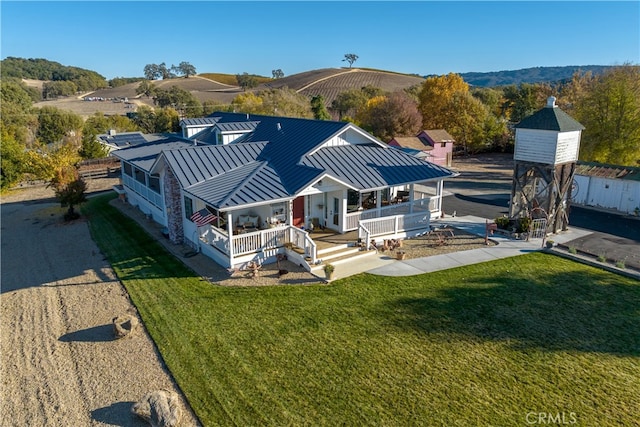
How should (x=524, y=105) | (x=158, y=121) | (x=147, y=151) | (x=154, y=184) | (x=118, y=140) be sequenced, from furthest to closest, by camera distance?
1. (x=158, y=121)
2. (x=524, y=105)
3. (x=118, y=140)
4. (x=147, y=151)
5. (x=154, y=184)

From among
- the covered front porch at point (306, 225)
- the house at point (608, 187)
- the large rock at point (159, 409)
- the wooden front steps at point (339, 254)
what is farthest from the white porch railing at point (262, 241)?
the house at point (608, 187)

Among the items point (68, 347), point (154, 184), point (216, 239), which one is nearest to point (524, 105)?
point (154, 184)

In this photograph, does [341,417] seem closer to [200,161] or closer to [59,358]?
[59,358]

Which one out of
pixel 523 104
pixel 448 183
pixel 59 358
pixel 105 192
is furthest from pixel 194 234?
pixel 523 104

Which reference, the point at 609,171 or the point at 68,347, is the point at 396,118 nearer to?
the point at 609,171

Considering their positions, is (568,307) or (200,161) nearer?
(568,307)
